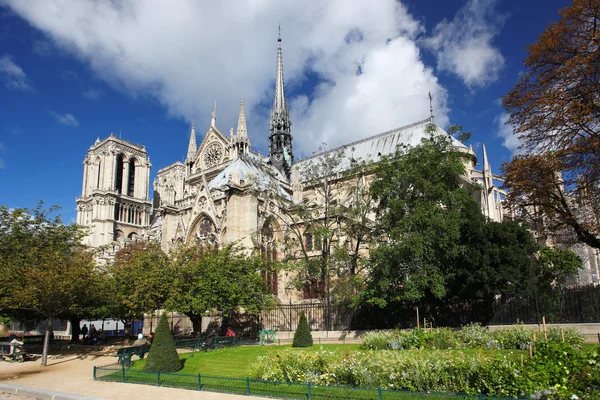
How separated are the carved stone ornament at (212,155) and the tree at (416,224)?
38400mm

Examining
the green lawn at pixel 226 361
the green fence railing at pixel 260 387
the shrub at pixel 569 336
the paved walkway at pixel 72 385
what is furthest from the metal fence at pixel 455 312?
the green fence railing at pixel 260 387

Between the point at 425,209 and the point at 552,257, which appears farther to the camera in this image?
the point at 552,257

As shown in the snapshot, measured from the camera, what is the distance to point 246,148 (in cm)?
5384

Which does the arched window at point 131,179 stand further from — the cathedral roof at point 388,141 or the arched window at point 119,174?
the cathedral roof at point 388,141

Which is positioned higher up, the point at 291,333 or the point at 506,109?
the point at 506,109

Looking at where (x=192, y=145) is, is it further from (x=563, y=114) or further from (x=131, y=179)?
(x=563, y=114)

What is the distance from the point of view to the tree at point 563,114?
14367 millimetres

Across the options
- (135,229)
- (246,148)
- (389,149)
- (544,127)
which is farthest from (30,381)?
(135,229)

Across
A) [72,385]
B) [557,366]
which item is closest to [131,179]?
[72,385]

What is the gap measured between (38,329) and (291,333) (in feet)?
103

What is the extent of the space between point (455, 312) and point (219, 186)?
64.9 feet

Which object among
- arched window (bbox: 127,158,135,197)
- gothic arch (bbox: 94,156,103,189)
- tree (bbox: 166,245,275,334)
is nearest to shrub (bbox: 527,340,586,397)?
tree (bbox: 166,245,275,334)

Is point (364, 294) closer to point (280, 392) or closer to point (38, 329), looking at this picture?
point (280, 392)

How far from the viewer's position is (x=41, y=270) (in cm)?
1844
